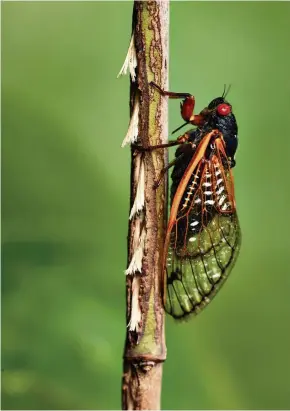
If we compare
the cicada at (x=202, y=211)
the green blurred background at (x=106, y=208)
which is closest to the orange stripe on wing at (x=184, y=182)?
the cicada at (x=202, y=211)

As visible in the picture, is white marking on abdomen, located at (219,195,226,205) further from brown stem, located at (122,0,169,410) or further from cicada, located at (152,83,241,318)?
brown stem, located at (122,0,169,410)

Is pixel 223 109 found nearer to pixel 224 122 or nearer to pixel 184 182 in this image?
pixel 224 122

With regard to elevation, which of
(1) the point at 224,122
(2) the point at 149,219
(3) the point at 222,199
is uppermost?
(1) the point at 224,122

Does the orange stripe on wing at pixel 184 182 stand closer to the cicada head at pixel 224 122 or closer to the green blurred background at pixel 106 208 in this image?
the cicada head at pixel 224 122

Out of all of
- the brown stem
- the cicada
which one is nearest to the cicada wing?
the cicada

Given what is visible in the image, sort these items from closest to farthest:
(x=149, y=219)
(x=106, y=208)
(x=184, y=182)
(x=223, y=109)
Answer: (x=149, y=219)
(x=184, y=182)
(x=223, y=109)
(x=106, y=208)

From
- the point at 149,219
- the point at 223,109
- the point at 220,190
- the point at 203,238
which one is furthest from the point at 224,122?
the point at 149,219
